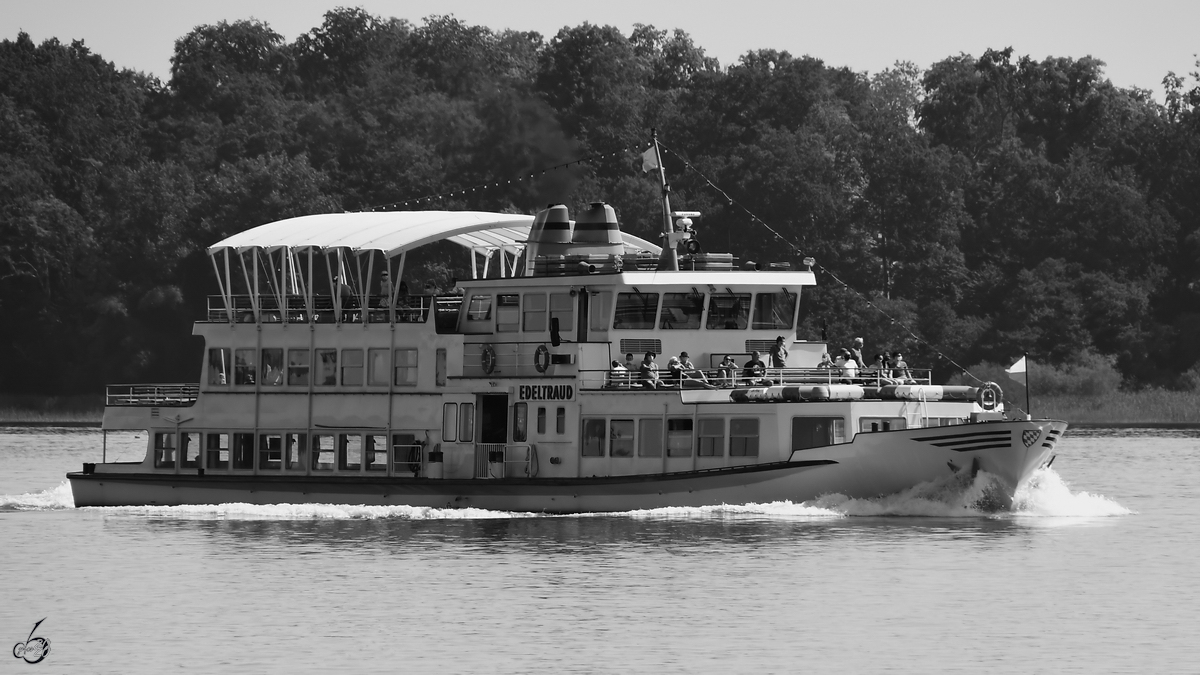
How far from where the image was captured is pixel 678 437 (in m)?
43.9

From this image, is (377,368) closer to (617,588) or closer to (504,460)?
(504,460)

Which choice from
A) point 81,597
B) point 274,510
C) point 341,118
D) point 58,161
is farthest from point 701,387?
point 58,161

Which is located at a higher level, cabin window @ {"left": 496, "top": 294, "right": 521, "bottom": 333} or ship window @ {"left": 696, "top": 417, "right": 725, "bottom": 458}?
cabin window @ {"left": 496, "top": 294, "right": 521, "bottom": 333}

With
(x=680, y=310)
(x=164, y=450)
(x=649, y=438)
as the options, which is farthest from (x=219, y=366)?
(x=680, y=310)

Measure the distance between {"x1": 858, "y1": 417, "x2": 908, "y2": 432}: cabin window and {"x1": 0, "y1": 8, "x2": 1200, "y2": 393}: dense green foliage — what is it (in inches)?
1721

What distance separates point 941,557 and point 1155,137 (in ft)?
245

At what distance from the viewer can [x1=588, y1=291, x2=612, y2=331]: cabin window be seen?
4509cm

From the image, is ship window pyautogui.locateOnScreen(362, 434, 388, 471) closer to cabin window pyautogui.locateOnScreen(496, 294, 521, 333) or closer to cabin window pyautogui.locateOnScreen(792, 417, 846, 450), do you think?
cabin window pyautogui.locateOnScreen(496, 294, 521, 333)

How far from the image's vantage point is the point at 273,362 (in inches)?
1879

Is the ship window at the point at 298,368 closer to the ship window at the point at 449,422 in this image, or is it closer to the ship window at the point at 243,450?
the ship window at the point at 243,450

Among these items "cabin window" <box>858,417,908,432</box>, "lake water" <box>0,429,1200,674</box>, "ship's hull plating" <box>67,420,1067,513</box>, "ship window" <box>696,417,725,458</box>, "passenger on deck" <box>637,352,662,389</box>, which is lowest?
"lake water" <box>0,429,1200,674</box>

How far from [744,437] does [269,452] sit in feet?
37.9

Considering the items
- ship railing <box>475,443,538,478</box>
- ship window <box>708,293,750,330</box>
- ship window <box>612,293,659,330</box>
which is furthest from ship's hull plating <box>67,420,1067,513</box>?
ship window <box>708,293,750,330</box>

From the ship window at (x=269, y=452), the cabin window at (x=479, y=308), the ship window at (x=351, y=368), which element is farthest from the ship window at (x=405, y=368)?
the ship window at (x=269, y=452)
